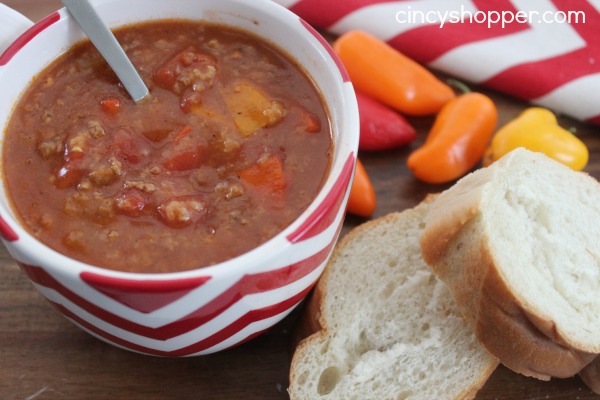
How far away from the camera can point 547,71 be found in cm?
352

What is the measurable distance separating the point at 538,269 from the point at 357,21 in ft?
5.15

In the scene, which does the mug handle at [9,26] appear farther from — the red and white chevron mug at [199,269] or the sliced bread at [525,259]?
the sliced bread at [525,259]

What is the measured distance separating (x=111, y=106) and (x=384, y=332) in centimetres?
118

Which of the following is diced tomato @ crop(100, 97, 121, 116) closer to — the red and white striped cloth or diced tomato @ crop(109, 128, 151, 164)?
diced tomato @ crop(109, 128, 151, 164)

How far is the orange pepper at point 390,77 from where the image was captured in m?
3.40

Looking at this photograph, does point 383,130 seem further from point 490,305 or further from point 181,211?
point 181,211

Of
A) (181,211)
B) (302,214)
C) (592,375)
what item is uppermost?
(181,211)

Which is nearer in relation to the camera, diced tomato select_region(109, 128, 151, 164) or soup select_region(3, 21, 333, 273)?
soup select_region(3, 21, 333, 273)

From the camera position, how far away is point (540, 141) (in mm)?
3189

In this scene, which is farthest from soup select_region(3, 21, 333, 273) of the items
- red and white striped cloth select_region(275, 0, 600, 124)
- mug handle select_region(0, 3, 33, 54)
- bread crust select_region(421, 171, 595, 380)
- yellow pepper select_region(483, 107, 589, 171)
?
red and white striped cloth select_region(275, 0, 600, 124)

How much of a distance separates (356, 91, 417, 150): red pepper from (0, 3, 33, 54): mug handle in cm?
136

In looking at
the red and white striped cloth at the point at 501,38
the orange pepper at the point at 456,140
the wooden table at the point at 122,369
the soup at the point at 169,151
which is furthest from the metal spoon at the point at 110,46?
the red and white striped cloth at the point at 501,38

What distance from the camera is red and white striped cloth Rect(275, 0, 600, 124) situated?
3502 millimetres

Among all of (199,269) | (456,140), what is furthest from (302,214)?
(456,140)
